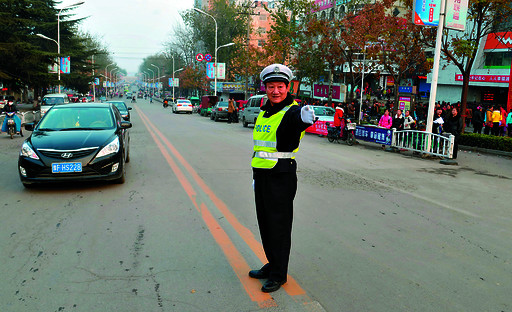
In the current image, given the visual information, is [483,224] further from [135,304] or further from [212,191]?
[135,304]

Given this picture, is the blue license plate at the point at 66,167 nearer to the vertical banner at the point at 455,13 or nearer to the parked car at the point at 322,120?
the vertical banner at the point at 455,13

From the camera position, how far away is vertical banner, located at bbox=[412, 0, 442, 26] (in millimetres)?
14352

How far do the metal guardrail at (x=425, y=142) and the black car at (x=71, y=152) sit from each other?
964cm

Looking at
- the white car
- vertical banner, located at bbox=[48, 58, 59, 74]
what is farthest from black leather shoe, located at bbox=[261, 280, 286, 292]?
the white car

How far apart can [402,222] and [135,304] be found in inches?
155

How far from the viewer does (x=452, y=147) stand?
13.1 meters

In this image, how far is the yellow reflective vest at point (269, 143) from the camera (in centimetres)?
364

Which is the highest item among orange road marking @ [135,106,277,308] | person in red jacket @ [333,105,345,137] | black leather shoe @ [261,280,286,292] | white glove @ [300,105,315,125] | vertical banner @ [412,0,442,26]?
vertical banner @ [412,0,442,26]

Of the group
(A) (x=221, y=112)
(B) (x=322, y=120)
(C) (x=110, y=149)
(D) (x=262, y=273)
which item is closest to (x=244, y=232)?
(D) (x=262, y=273)

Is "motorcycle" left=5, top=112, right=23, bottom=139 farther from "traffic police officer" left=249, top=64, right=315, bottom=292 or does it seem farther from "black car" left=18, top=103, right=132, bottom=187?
"traffic police officer" left=249, top=64, right=315, bottom=292

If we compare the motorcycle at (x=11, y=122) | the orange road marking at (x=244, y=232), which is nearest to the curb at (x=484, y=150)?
the orange road marking at (x=244, y=232)

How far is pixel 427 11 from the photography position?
14391mm

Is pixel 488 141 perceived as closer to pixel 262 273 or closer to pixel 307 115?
pixel 262 273

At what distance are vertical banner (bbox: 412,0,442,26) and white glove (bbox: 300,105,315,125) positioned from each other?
42.1ft
